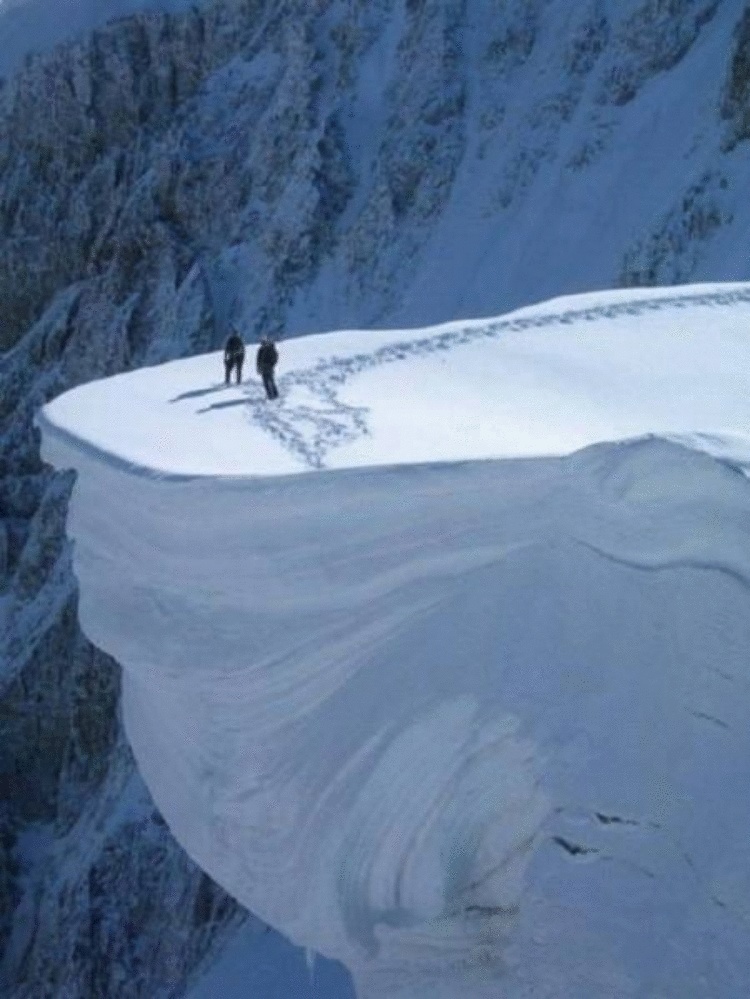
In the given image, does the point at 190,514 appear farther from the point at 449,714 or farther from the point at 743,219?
the point at 743,219

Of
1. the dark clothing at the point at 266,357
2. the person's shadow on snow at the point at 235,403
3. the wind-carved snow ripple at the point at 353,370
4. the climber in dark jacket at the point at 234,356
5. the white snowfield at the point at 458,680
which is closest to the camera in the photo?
the white snowfield at the point at 458,680

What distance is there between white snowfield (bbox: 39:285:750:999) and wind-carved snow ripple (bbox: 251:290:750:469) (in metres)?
0.13

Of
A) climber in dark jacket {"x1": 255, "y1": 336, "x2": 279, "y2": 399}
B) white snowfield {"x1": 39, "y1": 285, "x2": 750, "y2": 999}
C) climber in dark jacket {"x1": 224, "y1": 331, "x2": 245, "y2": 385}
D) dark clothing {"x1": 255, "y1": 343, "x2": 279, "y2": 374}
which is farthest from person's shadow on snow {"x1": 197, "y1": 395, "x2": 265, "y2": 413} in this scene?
white snowfield {"x1": 39, "y1": 285, "x2": 750, "y2": 999}

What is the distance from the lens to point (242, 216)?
35.6m

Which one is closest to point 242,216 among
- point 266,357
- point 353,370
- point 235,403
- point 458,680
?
point 353,370

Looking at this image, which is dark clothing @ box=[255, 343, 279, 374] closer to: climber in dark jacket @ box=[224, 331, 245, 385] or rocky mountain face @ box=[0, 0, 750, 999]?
climber in dark jacket @ box=[224, 331, 245, 385]

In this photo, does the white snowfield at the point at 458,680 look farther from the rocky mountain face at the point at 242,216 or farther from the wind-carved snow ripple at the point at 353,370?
the rocky mountain face at the point at 242,216

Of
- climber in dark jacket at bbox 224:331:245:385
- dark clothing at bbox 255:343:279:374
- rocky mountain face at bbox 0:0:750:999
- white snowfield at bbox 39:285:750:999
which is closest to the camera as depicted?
→ white snowfield at bbox 39:285:750:999

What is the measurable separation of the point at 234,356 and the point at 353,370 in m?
0.92

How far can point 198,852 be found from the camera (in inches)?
415

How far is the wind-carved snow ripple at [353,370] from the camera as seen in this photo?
36.1ft

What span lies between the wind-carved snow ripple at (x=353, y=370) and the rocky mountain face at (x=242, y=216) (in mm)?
10022

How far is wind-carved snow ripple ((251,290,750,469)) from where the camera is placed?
11000 mm

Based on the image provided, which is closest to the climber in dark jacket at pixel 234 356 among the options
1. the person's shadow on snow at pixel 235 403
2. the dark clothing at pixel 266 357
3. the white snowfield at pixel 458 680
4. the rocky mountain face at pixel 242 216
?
the dark clothing at pixel 266 357
